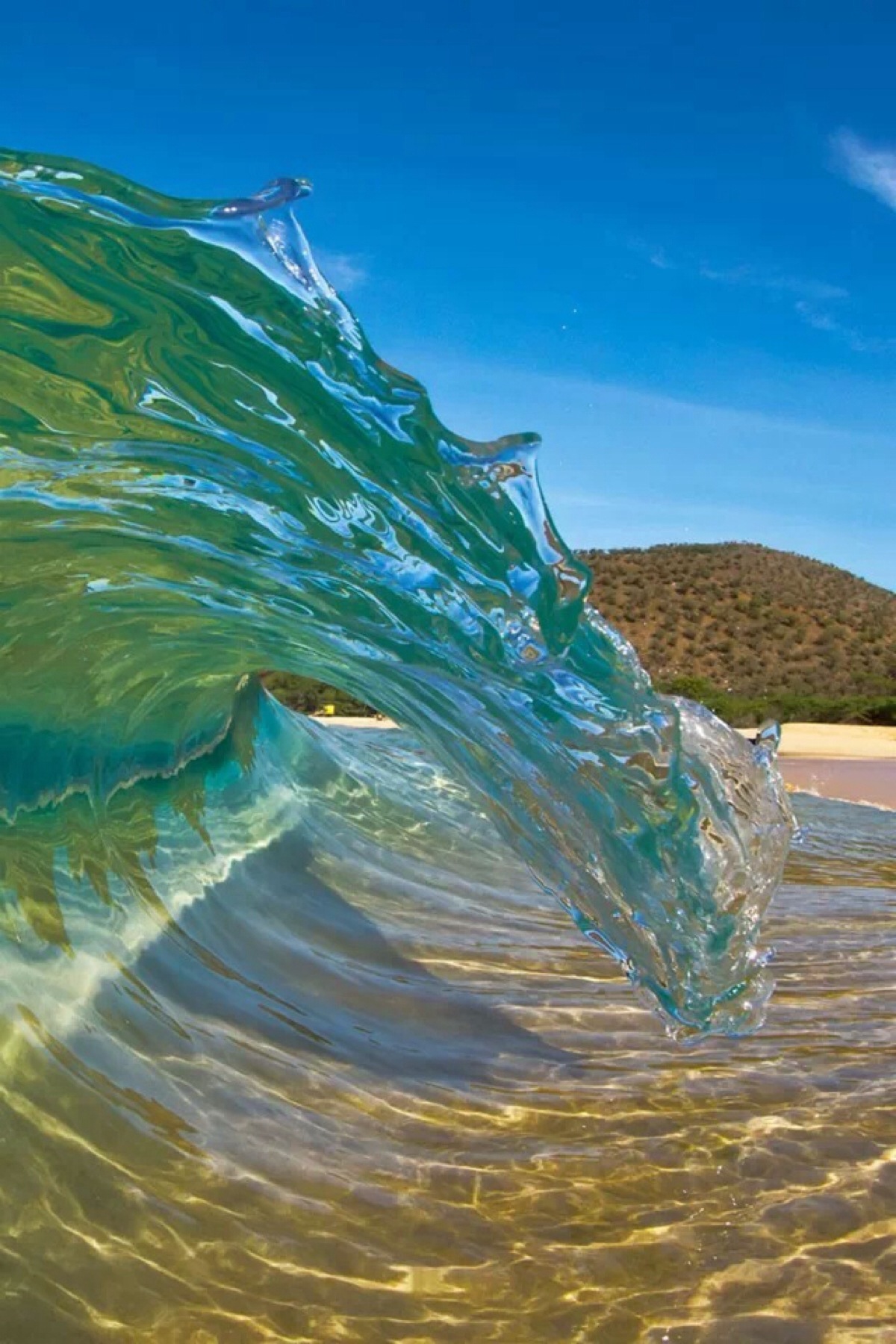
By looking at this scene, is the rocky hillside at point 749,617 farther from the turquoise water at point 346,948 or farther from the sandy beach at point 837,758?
the turquoise water at point 346,948

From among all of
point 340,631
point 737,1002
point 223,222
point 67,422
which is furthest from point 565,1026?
point 223,222

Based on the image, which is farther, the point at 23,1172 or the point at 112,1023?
the point at 112,1023

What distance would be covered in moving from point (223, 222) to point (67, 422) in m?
0.62

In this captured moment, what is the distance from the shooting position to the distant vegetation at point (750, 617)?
45.6m

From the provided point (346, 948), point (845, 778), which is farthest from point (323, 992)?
point (845, 778)

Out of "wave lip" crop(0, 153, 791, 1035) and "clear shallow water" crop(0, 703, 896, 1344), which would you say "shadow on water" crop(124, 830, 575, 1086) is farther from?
"wave lip" crop(0, 153, 791, 1035)

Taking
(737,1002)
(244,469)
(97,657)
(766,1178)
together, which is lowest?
(766,1178)

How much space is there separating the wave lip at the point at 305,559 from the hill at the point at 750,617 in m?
34.5

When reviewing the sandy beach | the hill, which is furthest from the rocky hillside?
the sandy beach

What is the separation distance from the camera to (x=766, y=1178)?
246cm

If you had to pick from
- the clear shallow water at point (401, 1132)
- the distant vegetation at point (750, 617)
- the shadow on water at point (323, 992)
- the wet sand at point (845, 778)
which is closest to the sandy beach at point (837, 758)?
the wet sand at point (845, 778)

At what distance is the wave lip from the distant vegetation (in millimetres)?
32334

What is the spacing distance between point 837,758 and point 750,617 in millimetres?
39834

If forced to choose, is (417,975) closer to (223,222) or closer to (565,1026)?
(565,1026)
